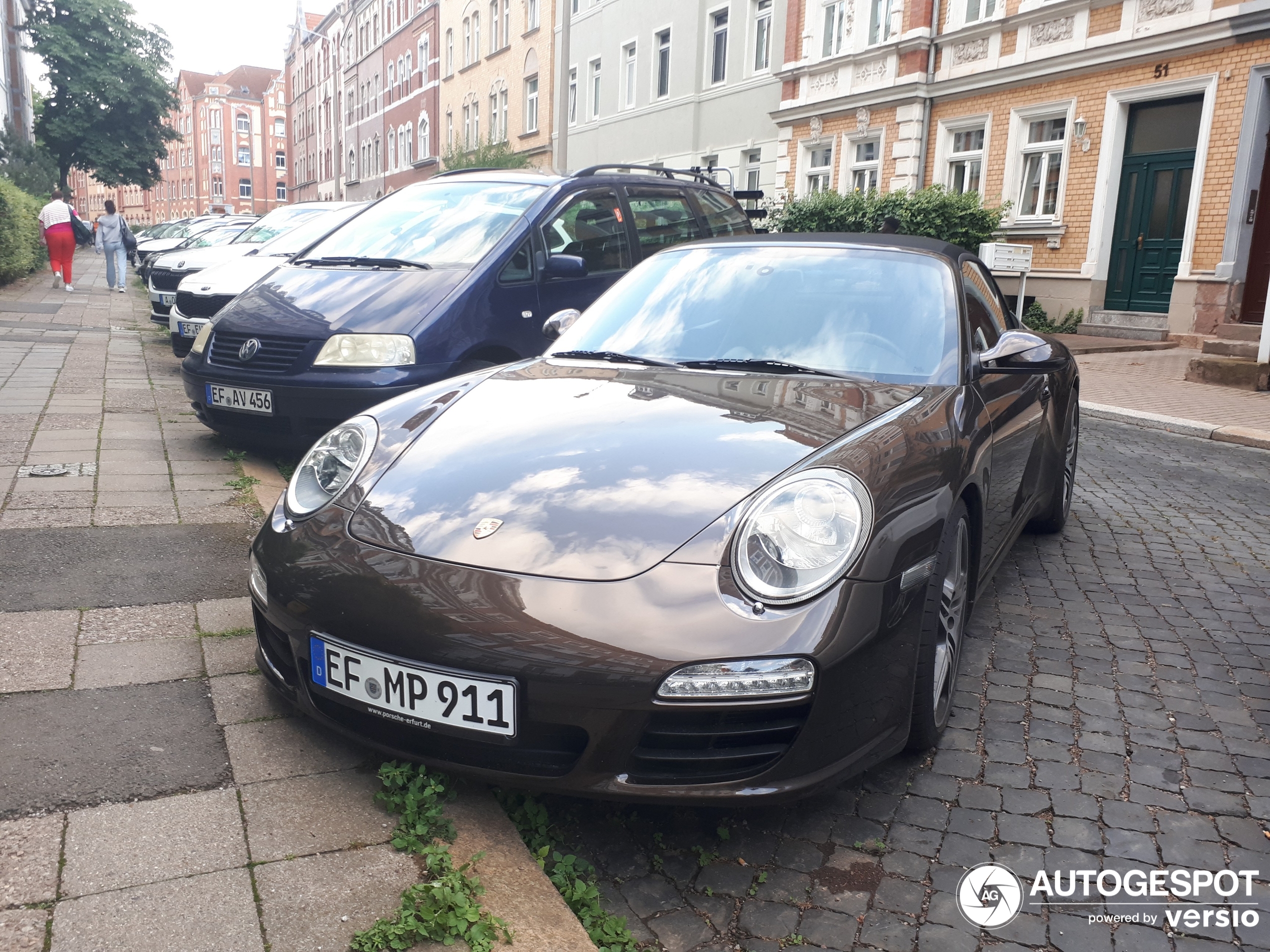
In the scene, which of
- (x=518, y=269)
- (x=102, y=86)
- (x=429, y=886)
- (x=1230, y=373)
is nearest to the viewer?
(x=429, y=886)

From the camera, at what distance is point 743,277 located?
3912 mm

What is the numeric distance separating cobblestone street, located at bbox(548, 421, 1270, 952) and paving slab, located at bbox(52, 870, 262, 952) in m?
0.77

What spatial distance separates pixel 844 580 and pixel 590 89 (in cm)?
3449

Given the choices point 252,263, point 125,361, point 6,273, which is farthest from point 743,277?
point 6,273

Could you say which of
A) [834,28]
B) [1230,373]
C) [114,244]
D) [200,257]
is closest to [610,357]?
[200,257]

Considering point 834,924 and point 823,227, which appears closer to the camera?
Answer: point 834,924

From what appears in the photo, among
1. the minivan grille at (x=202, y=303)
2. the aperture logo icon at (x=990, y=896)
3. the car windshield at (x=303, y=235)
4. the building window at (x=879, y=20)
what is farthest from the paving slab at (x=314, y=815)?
the building window at (x=879, y=20)

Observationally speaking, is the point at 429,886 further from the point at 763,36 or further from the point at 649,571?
the point at 763,36

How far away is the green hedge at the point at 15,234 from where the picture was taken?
17.0 metres

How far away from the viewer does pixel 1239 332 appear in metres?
13.8

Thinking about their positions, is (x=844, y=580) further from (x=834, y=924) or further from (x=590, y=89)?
(x=590, y=89)

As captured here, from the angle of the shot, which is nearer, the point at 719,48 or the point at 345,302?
the point at 345,302

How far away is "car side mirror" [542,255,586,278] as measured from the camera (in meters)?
5.84

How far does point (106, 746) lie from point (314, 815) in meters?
0.63
